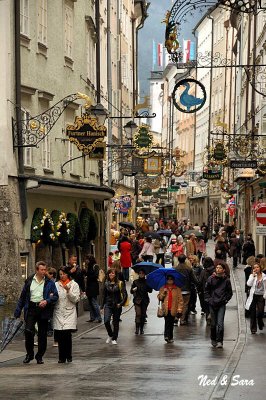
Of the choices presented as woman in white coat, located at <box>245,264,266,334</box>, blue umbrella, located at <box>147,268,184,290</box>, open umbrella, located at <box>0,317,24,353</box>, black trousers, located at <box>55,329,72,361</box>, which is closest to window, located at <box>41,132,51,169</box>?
blue umbrella, located at <box>147,268,184,290</box>

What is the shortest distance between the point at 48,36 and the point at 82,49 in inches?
203

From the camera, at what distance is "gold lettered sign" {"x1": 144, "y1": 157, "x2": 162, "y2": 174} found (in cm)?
5581

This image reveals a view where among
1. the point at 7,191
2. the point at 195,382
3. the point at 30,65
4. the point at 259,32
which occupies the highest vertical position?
the point at 259,32

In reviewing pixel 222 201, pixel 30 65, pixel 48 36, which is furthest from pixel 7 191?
pixel 222 201

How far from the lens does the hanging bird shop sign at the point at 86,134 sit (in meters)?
26.8

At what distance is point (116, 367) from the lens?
1858 centimetres

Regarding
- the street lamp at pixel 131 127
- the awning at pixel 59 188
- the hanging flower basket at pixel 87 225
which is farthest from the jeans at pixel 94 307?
the street lamp at pixel 131 127

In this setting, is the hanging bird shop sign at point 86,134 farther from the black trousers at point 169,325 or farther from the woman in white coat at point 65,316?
the woman in white coat at point 65,316

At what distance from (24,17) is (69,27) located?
5798 mm

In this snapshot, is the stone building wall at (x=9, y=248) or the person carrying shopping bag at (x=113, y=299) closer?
the person carrying shopping bag at (x=113, y=299)

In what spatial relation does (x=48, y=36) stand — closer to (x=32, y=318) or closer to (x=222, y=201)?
(x=32, y=318)

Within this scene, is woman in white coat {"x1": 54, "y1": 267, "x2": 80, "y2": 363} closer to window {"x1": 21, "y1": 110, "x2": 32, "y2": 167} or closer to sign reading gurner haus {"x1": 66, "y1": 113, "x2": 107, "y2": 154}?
window {"x1": 21, "y1": 110, "x2": 32, "y2": 167}

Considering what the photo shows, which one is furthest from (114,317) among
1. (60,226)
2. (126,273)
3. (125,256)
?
(126,273)

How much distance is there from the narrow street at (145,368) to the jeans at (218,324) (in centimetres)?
29
